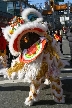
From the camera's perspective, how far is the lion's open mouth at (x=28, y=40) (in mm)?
5270

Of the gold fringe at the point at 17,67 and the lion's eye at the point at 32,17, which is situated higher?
the lion's eye at the point at 32,17

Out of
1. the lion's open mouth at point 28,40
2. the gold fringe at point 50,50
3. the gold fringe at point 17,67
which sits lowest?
the gold fringe at point 17,67

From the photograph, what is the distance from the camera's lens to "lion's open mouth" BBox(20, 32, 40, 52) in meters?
5.27

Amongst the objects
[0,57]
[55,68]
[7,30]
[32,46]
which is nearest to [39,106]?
[55,68]

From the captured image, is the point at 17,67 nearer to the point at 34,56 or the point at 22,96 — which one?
the point at 34,56

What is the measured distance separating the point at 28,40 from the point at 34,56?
394 mm

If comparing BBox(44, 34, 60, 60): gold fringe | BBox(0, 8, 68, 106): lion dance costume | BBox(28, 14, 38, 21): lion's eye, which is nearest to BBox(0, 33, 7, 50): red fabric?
BBox(28, 14, 38, 21): lion's eye

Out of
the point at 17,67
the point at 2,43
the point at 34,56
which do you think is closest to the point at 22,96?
the point at 17,67

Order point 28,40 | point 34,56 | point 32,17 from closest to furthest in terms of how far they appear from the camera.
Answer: point 34,56 → point 28,40 → point 32,17

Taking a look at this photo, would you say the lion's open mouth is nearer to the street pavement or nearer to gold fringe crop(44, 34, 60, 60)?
gold fringe crop(44, 34, 60, 60)

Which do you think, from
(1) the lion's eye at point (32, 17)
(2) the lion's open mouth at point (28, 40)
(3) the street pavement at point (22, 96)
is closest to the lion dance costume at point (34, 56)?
(2) the lion's open mouth at point (28, 40)

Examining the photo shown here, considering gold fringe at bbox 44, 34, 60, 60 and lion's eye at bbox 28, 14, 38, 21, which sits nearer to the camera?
gold fringe at bbox 44, 34, 60, 60

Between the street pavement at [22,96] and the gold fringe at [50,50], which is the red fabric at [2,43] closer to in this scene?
the street pavement at [22,96]

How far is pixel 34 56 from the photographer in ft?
16.6
